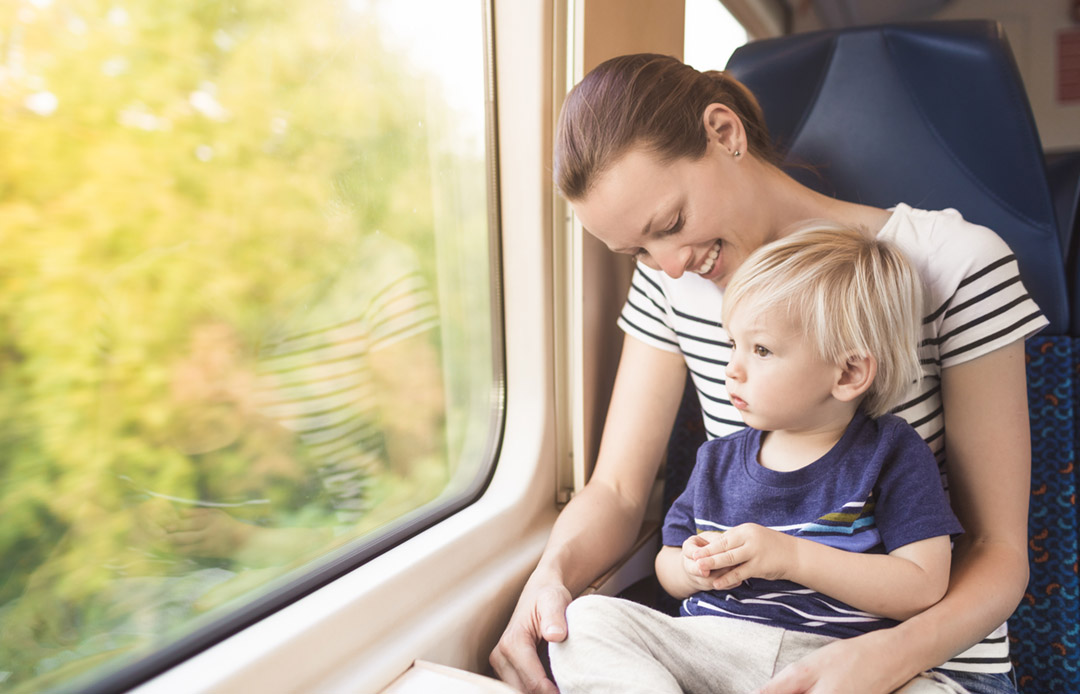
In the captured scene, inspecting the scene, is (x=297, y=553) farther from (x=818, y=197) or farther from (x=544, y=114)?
(x=818, y=197)

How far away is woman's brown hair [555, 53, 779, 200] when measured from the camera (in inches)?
41.1

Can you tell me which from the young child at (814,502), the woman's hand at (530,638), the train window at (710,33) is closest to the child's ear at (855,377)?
the young child at (814,502)

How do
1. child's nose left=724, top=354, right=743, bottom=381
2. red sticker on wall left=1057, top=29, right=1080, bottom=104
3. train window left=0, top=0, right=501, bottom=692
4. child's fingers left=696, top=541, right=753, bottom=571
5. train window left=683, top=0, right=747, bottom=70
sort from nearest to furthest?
train window left=0, top=0, right=501, bottom=692 < child's fingers left=696, top=541, right=753, bottom=571 < child's nose left=724, top=354, right=743, bottom=381 < train window left=683, top=0, right=747, bottom=70 < red sticker on wall left=1057, top=29, right=1080, bottom=104

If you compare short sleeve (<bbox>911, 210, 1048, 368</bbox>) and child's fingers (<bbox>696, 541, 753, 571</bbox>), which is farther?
short sleeve (<bbox>911, 210, 1048, 368</bbox>)

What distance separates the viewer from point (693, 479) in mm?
1106

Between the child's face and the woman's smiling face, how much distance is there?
6.2 inches

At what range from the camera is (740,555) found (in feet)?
2.83

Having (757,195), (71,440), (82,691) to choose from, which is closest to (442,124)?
(757,195)

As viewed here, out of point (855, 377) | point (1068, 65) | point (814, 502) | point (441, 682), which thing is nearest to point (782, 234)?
point (855, 377)

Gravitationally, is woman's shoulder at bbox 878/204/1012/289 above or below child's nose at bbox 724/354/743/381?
above

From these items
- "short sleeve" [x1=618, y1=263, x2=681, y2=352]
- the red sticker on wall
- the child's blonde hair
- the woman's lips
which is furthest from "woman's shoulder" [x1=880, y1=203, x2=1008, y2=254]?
the red sticker on wall

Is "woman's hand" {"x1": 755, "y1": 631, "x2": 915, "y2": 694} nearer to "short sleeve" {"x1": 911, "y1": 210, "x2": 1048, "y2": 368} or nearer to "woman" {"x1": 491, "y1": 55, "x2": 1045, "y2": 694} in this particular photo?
"woman" {"x1": 491, "y1": 55, "x2": 1045, "y2": 694}

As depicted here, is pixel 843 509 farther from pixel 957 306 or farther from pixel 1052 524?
pixel 1052 524

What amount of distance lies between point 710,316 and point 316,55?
716mm
